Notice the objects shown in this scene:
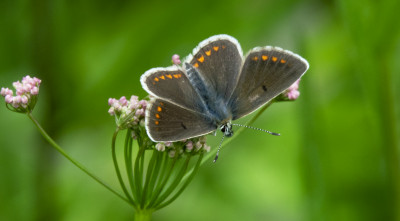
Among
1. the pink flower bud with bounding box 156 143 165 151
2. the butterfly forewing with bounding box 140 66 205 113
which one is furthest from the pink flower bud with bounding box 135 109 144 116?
the pink flower bud with bounding box 156 143 165 151

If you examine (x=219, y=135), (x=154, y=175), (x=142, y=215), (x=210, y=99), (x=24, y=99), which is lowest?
(x=219, y=135)

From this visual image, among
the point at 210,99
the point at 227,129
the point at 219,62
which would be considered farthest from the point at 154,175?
the point at 219,62

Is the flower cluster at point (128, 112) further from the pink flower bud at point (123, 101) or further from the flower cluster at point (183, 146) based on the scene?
the flower cluster at point (183, 146)

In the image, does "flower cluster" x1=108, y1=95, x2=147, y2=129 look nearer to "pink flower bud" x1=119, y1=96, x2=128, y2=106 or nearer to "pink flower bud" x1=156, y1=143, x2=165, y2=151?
"pink flower bud" x1=119, y1=96, x2=128, y2=106

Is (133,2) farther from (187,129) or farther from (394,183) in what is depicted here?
(394,183)

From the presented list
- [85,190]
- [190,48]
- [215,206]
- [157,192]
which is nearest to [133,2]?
[190,48]

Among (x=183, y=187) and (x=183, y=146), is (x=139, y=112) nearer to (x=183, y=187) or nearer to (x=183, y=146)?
(x=183, y=146)

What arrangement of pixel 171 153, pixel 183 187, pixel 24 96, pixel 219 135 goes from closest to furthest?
pixel 183 187
pixel 171 153
pixel 24 96
pixel 219 135
